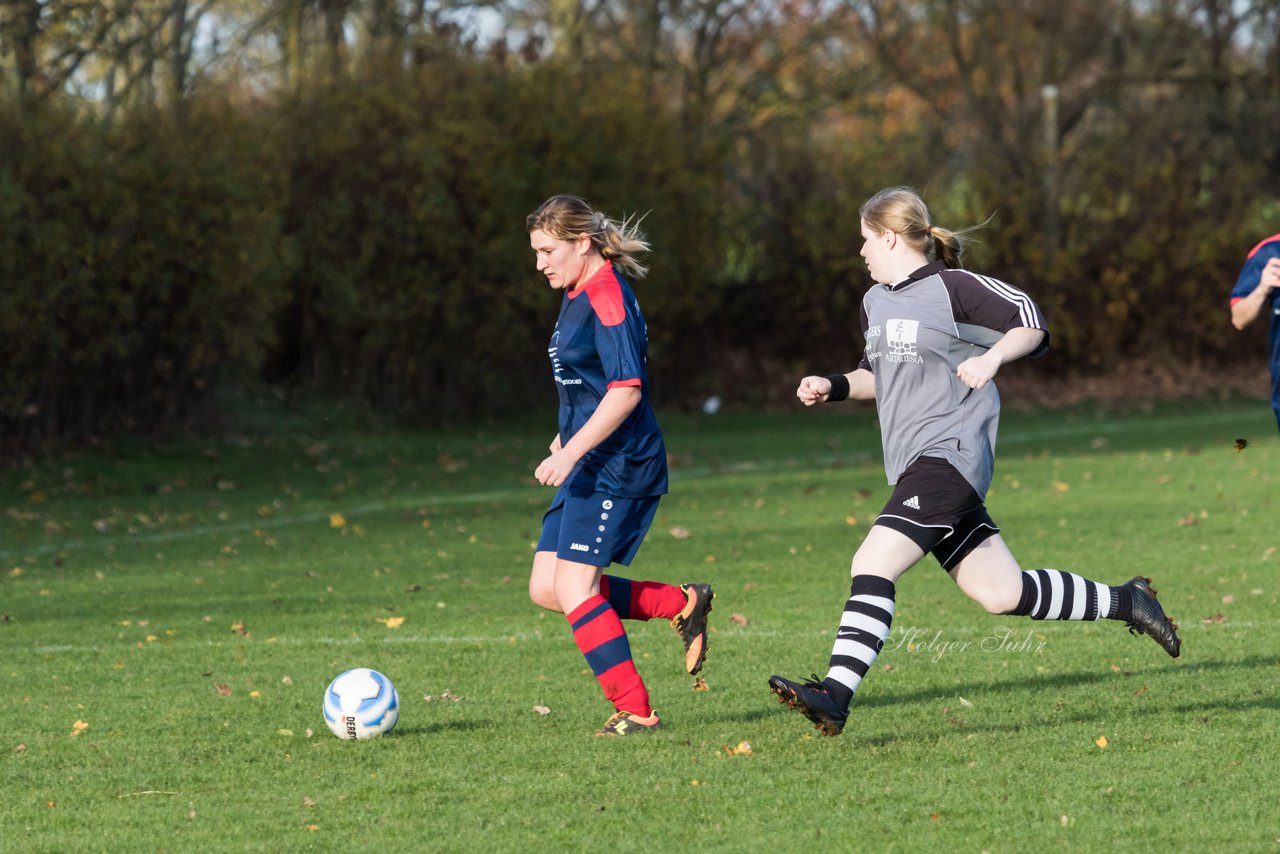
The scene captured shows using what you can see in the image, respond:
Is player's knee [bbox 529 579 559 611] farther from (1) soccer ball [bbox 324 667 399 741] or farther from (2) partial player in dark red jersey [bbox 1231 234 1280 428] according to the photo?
(2) partial player in dark red jersey [bbox 1231 234 1280 428]

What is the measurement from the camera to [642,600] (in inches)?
241

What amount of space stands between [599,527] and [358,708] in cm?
101

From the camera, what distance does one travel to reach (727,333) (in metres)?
25.7

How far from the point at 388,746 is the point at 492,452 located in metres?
12.7

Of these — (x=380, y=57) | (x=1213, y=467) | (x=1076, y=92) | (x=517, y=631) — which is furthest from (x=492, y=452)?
(x=1076, y=92)

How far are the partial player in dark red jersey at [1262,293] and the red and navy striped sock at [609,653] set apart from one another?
2622 millimetres

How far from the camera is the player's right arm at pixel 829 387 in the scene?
5.67 m

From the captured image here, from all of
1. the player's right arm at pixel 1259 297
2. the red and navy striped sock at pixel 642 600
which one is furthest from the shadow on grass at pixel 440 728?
the player's right arm at pixel 1259 297

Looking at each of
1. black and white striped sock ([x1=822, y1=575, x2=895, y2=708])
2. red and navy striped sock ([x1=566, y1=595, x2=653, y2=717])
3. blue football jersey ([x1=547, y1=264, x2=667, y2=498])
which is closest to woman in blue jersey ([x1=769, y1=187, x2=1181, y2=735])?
black and white striped sock ([x1=822, y1=575, x2=895, y2=708])

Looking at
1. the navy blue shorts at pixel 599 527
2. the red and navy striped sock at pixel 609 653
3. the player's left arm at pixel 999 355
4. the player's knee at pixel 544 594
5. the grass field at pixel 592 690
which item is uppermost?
the player's left arm at pixel 999 355

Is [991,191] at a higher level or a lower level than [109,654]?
higher

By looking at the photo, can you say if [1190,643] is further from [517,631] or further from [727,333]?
[727,333]

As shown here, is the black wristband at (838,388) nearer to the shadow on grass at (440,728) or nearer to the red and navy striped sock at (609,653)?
the red and navy striped sock at (609,653)

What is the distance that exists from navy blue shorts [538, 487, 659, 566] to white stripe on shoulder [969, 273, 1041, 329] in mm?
1310
